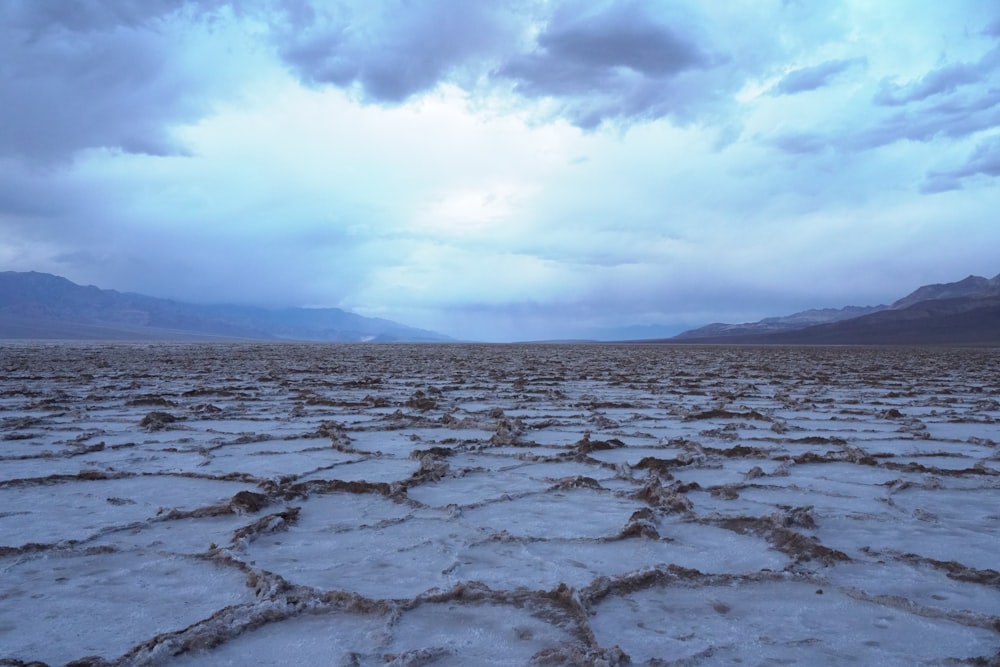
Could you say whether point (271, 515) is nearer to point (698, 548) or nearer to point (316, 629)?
point (316, 629)

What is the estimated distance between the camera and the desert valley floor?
223cm

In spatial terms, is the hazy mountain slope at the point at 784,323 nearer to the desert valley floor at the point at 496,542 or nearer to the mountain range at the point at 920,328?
the mountain range at the point at 920,328

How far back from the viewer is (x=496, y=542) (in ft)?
10.5

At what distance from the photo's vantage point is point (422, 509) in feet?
12.3

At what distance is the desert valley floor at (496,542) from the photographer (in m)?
2.23

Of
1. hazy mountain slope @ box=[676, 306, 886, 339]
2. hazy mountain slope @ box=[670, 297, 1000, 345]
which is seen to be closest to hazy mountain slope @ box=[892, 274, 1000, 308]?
hazy mountain slope @ box=[676, 306, 886, 339]

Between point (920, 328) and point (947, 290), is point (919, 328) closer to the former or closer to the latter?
point (920, 328)

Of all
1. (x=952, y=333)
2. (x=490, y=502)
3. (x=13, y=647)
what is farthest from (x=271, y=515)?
(x=952, y=333)

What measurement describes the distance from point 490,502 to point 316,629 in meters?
1.70

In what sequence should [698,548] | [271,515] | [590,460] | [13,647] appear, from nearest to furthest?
[13,647] → [698,548] → [271,515] → [590,460]

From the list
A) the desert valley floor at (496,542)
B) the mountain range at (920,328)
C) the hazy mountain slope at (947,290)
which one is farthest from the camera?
the hazy mountain slope at (947,290)

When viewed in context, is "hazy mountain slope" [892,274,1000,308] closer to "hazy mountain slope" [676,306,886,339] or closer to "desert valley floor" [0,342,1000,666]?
"hazy mountain slope" [676,306,886,339]

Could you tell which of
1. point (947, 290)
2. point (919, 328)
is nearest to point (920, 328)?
point (919, 328)

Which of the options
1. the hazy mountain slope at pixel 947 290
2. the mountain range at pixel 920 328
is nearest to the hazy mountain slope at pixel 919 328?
the mountain range at pixel 920 328
